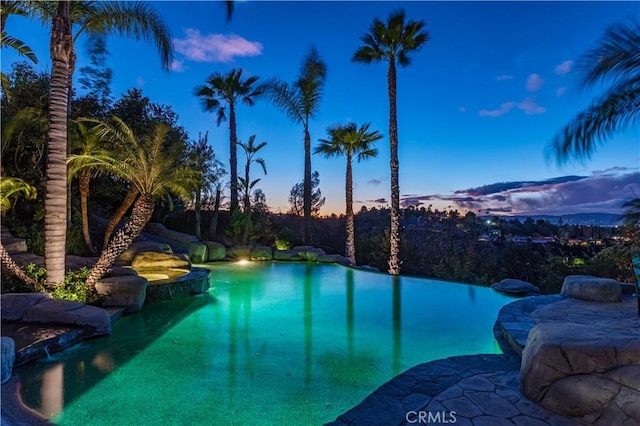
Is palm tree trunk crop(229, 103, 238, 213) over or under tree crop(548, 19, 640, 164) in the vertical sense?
over

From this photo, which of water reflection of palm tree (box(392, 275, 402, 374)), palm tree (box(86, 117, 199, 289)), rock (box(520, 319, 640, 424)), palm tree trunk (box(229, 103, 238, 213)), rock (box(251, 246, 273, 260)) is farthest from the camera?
palm tree trunk (box(229, 103, 238, 213))

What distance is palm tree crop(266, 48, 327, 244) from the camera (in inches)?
570

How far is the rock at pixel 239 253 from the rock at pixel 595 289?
1147 centimetres

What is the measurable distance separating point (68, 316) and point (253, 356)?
311cm

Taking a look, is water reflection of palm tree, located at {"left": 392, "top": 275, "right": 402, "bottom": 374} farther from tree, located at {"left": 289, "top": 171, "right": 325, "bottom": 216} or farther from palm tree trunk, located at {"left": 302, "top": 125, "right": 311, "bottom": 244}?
tree, located at {"left": 289, "top": 171, "right": 325, "bottom": 216}

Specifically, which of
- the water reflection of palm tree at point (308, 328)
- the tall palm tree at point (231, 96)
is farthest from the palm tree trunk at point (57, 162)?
the tall palm tree at point (231, 96)

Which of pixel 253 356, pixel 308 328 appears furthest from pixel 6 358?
pixel 308 328

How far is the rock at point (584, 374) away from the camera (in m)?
2.36

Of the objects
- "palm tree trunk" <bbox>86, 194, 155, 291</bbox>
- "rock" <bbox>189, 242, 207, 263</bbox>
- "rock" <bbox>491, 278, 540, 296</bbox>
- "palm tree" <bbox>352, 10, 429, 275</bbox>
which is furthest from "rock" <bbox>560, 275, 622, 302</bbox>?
"rock" <bbox>189, 242, 207, 263</bbox>

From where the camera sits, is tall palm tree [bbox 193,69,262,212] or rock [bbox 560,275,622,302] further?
tall palm tree [bbox 193,69,262,212]

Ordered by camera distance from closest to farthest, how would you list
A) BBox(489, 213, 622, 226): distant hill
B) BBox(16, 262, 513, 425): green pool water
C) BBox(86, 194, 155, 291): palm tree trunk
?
BBox(16, 262, 513, 425): green pool water < BBox(86, 194, 155, 291): palm tree trunk < BBox(489, 213, 622, 226): distant hill

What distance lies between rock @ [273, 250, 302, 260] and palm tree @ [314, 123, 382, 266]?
2296 mm

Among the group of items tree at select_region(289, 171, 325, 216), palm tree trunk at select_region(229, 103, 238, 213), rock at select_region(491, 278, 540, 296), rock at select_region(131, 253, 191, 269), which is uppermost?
palm tree trunk at select_region(229, 103, 238, 213)

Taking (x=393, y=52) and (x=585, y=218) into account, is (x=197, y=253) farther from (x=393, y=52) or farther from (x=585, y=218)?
(x=585, y=218)
